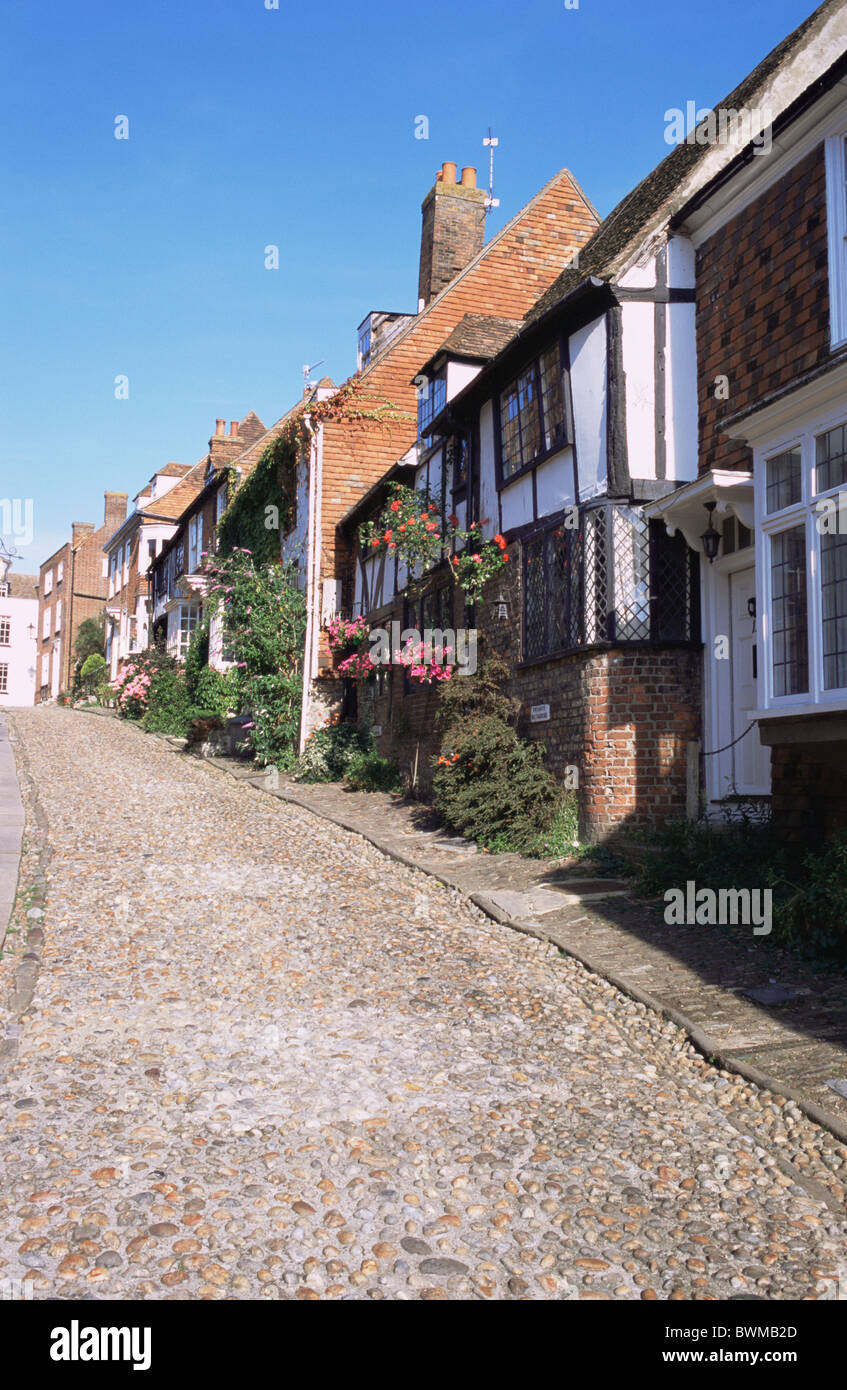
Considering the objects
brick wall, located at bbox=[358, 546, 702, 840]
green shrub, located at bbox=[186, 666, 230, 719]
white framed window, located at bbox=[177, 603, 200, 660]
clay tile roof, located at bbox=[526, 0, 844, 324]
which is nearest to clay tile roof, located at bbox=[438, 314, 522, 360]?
clay tile roof, located at bbox=[526, 0, 844, 324]

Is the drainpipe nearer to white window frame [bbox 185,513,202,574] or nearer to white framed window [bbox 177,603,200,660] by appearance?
white window frame [bbox 185,513,202,574]

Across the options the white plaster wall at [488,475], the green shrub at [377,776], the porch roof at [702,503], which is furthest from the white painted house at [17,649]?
the porch roof at [702,503]

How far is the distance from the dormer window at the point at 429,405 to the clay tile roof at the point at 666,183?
9.13 feet

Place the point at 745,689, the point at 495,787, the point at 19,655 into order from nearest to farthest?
the point at 745,689
the point at 495,787
the point at 19,655

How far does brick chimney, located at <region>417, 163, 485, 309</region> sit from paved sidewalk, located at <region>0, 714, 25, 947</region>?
41.6 ft

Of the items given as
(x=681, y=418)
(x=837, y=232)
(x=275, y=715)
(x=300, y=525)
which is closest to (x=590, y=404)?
(x=681, y=418)

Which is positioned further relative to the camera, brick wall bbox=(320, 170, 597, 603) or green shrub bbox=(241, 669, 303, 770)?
green shrub bbox=(241, 669, 303, 770)

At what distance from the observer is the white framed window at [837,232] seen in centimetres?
894

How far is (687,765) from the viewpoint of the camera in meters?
10.9

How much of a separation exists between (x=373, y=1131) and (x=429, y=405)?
543 inches

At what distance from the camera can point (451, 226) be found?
22.0m

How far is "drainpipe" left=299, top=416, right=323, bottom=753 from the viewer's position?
20828mm

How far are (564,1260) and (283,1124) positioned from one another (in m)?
1.53

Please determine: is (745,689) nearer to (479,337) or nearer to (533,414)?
(533,414)
